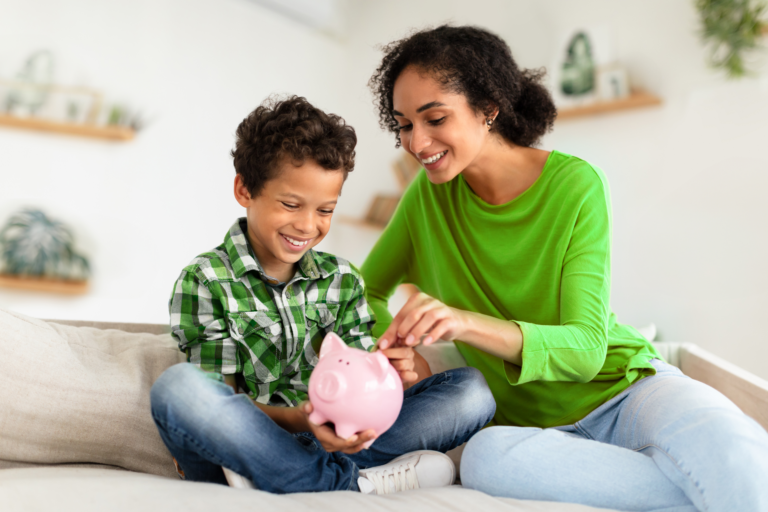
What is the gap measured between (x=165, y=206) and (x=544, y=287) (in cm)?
263

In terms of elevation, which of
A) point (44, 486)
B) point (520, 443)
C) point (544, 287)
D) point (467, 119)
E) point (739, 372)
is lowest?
point (44, 486)

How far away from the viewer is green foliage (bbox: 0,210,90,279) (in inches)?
114

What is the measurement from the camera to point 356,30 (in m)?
4.18

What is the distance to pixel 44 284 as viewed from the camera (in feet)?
9.77

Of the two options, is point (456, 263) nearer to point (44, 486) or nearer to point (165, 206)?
point (44, 486)

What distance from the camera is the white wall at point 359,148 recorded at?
2490 mm

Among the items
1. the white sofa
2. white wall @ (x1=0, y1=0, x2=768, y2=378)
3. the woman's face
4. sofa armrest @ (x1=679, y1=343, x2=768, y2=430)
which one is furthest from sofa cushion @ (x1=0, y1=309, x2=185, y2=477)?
white wall @ (x1=0, y1=0, x2=768, y2=378)

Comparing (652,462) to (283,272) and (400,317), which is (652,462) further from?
(283,272)

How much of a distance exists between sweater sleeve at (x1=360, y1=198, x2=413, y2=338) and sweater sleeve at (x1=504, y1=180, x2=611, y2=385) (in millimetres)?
462

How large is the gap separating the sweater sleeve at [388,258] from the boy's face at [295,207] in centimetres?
38

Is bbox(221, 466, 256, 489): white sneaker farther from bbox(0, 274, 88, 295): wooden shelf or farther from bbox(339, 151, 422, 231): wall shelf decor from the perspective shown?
bbox(339, 151, 422, 231): wall shelf decor

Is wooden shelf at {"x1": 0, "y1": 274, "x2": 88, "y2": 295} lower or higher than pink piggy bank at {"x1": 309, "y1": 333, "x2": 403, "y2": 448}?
lower

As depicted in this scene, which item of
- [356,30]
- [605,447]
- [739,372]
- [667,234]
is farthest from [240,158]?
→ [356,30]

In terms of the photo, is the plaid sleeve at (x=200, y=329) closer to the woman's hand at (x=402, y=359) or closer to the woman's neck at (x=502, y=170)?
the woman's hand at (x=402, y=359)
